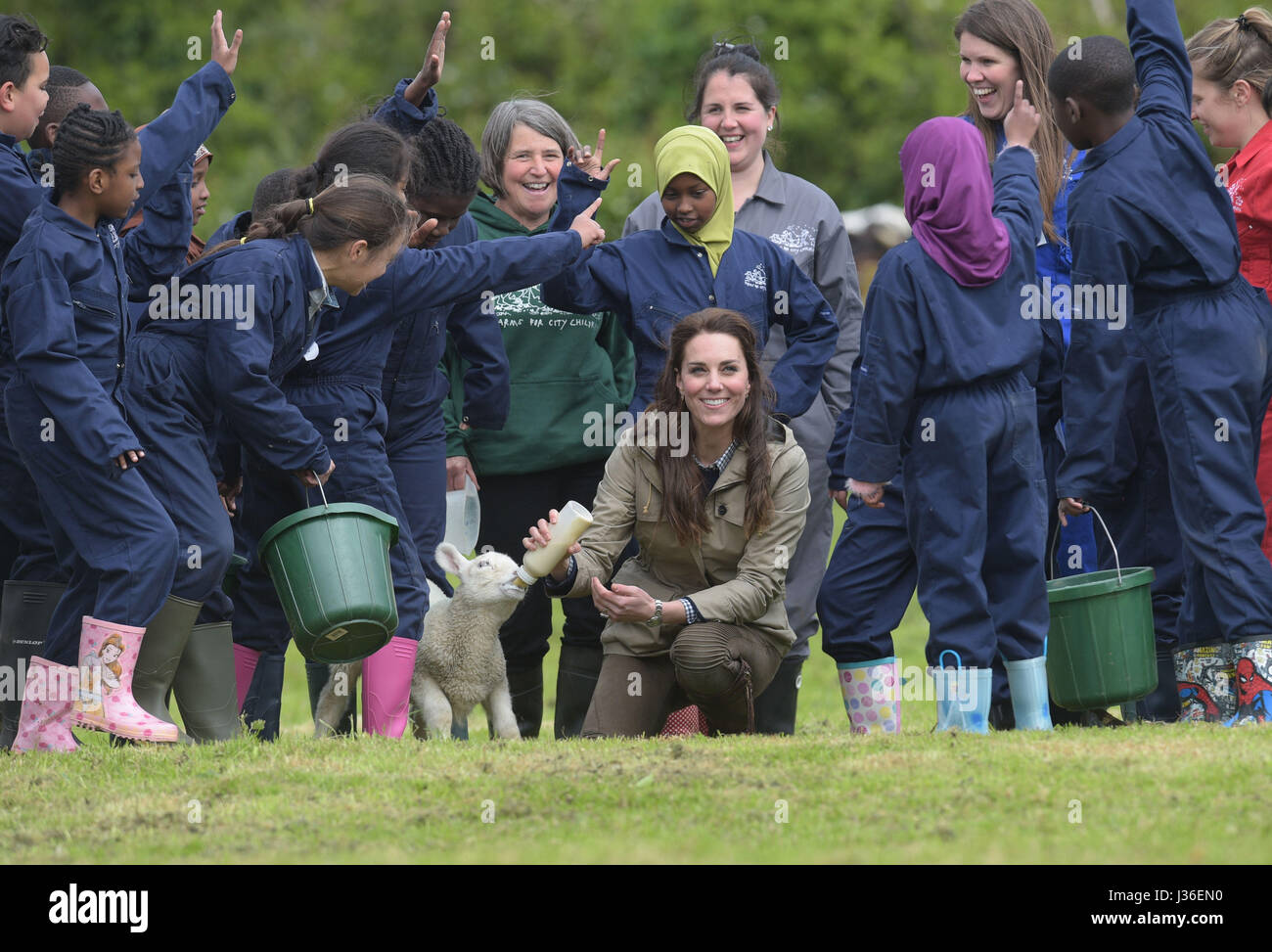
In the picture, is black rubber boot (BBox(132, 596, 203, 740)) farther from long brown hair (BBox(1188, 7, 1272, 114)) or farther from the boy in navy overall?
long brown hair (BBox(1188, 7, 1272, 114))

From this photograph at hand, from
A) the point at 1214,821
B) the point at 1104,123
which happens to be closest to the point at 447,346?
the point at 1104,123

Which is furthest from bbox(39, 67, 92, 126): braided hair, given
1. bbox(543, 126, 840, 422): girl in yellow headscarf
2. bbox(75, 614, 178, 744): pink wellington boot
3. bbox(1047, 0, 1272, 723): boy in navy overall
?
bbox(1047, 0, 1272, 723): boy in navy overall

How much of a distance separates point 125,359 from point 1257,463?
4296 mm

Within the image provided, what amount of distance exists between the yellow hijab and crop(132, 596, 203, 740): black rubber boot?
253 centimetres

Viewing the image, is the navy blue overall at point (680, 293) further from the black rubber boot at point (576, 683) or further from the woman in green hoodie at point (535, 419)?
the black rubber boot at point (576, 683)

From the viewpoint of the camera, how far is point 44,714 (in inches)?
262

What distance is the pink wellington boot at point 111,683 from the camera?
6.45 m

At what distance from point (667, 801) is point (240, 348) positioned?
2.33 meters

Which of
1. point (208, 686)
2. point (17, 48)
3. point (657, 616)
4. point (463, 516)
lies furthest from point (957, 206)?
point (17, 48)

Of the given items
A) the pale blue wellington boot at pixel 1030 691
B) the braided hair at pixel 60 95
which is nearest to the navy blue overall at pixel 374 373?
the braided hair at pixel 60 95

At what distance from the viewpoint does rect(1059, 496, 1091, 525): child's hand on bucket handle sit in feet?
23.2

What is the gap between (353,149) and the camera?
7281mm

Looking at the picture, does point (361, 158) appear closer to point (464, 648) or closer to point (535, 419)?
point (535, 419)

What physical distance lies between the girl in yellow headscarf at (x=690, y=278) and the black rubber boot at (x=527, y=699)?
58.6 inches
